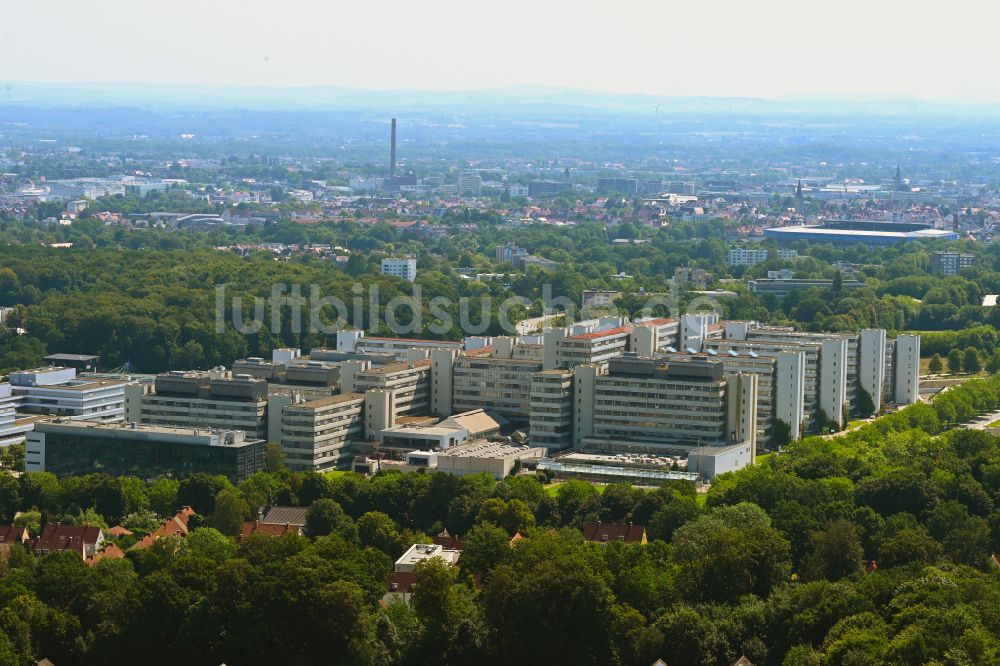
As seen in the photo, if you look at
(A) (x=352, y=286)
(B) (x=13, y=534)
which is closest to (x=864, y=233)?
(A) (x=352, y=286)

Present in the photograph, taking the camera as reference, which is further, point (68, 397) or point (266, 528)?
point (68, 397)

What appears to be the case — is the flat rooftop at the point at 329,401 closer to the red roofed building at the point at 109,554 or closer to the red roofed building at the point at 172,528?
the red roofed building at the point at 172,528

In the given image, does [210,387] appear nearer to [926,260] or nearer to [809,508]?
[809,508]

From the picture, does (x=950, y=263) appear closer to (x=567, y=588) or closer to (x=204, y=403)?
(x=204, y=403)

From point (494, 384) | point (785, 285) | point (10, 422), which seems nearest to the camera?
point (10, 422)

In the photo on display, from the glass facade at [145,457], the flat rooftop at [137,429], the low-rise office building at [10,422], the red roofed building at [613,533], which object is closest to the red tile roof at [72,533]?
the glass facade at [145,457]

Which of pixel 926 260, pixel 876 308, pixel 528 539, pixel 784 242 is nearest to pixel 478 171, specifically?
pixel 784 242

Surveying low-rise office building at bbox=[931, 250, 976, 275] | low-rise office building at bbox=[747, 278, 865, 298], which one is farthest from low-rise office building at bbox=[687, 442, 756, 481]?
low-rise office building at bbox=[931, 250, 976, 275]
